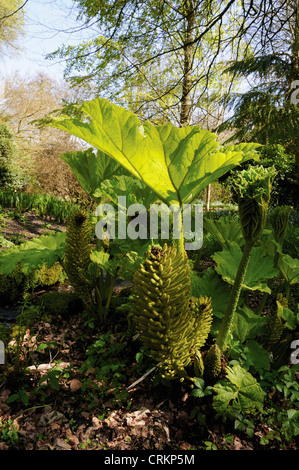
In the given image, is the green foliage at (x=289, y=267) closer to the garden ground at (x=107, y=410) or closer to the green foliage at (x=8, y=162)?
the garden ground at (x=107, y=410)

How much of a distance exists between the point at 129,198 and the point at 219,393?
3.14ft

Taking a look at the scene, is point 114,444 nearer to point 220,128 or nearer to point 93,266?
point 93,266

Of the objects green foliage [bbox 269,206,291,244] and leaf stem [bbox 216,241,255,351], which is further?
green foliage [bbox 269,206,291,244]

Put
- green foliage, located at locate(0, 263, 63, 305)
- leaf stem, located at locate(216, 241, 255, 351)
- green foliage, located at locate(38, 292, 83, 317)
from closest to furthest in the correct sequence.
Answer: leaf stem, located at locate(216, 241, 255, 351) < green foliage, located at locate(38, 292, 83, 317) < green foliage, located at locate(0, 263, 63, 305)

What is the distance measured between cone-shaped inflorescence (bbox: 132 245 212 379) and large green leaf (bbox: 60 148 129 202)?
86 cm

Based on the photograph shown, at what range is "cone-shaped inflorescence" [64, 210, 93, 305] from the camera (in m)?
1.57

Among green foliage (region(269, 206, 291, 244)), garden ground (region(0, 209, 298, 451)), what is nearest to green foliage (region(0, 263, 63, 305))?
garden ground (region(0, 209, 298, 451))

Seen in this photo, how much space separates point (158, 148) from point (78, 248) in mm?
797

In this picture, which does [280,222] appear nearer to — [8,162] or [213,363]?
[213,363]

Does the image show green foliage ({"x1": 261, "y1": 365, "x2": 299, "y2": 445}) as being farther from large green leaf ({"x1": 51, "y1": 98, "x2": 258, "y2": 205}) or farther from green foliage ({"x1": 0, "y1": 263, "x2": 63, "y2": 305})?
green foliage ({"x1": 0, "y1": 263, "x2": 63, "y2": 305})

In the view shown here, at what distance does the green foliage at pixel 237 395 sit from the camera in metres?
1.08

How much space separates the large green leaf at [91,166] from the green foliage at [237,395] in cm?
120

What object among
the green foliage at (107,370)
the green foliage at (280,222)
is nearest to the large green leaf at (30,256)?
the green foliage at (107,370)

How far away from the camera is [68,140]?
14.4m
